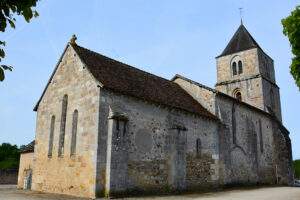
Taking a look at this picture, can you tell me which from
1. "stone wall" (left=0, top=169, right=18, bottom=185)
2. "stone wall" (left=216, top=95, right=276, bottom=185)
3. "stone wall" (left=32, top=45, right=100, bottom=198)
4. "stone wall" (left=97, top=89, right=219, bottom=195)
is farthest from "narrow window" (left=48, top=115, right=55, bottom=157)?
"stone wall" (left=0, top=169, right=18, bottom=185)

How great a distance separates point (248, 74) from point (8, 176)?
25727 mm

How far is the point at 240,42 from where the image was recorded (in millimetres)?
35562

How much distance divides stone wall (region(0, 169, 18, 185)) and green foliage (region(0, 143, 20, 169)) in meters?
14.5

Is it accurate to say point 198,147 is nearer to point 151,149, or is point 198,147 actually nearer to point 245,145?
point 151,149

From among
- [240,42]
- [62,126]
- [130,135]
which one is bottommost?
[130,135]

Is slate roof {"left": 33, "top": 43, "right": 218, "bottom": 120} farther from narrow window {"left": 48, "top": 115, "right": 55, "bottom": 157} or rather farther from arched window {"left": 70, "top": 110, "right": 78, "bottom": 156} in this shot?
arched window {"left": 70, "top": 110, "right": 78, "bottom": 156}

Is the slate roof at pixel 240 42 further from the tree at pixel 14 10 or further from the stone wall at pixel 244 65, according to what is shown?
the tree at pixel 14 10

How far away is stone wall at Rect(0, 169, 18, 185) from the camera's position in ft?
96.7

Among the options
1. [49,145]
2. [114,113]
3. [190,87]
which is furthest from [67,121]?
[190,87]

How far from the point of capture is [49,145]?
18.6 m

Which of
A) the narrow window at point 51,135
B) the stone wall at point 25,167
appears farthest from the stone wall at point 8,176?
the narrow window at point 51,135

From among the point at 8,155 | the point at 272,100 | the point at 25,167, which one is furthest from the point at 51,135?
the point at 8,155

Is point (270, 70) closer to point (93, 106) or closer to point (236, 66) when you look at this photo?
point (236, 66)

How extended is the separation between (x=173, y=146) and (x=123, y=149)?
3857 millimetres
